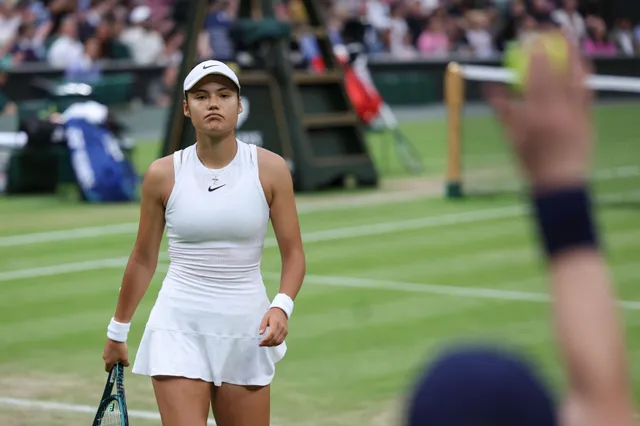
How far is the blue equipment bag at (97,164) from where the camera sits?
18673 mm

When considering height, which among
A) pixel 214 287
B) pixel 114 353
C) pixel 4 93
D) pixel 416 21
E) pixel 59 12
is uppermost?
pixel 214 287

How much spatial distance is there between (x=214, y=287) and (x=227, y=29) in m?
22.2

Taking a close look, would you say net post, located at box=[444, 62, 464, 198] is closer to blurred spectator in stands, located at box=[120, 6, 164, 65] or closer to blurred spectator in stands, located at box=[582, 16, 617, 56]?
blurred spectator in stands, located at box=[120, 6, 164, 65]

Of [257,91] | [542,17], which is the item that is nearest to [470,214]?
[257,91]

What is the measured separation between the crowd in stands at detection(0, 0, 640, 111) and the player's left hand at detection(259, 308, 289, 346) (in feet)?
49.6

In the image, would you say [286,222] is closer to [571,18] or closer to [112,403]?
[112,403]

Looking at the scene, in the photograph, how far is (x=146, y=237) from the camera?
534cm

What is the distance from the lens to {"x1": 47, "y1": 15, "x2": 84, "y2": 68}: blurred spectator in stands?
2661 cm

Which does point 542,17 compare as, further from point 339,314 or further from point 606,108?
point 339,314

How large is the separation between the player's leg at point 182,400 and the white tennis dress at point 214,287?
0.04 meters

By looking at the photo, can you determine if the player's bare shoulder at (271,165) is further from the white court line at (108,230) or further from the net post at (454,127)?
the net post at (454,127)

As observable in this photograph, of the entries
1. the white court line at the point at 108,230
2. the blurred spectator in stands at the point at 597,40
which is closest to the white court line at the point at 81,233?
the white court line at the point at 108,230

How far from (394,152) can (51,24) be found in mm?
8048

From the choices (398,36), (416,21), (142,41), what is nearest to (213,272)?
(142,41)
